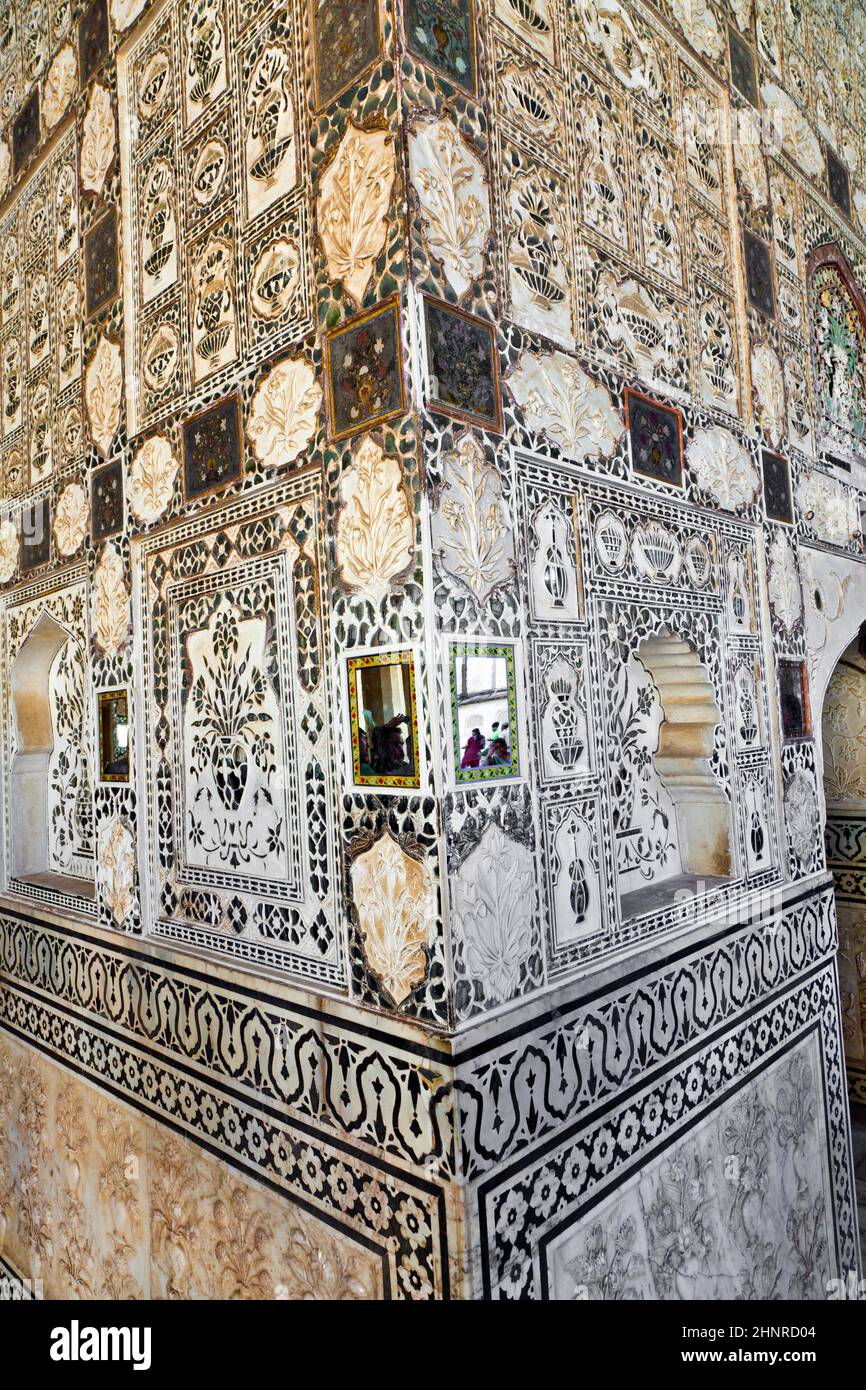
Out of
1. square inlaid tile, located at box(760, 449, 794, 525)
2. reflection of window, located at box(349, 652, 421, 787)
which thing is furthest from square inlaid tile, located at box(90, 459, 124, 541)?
square inlaid tile, located at box(760, 449, 794, 525)

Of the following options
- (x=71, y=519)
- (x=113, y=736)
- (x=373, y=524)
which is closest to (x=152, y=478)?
(x=71, y=519)

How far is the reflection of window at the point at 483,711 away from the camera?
126cm

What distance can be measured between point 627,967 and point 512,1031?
36 cm

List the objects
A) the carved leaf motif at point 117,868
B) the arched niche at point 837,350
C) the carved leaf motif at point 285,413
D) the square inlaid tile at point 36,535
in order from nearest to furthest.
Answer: the carved leaf motif at point 285,413
the carved leaf motif at point 117,868
the square inlaid tile at point 36,535
the arched niche at point 837,350

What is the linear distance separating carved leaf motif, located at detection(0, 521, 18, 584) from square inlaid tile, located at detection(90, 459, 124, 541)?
0.54 m

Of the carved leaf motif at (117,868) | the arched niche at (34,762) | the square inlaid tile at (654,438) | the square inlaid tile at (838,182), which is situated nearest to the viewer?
the square inlaid tile at (654,438)

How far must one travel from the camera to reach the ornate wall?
4.21 feet

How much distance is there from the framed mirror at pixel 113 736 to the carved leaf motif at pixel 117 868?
0.12 meters

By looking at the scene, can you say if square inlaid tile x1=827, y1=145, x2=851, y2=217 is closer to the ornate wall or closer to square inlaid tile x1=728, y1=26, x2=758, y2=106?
the ornate wall

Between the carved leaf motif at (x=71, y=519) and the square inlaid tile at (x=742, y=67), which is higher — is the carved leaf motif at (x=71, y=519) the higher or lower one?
the lower one

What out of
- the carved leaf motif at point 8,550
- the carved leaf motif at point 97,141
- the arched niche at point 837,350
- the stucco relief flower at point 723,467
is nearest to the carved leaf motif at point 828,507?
the arched niche at point 837,350

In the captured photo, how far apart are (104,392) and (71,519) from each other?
1.13 ft

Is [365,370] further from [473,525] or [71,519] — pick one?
[71,519]

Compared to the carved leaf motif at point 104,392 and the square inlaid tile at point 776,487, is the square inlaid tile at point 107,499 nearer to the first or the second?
the carved leaf motif at point 104,392
